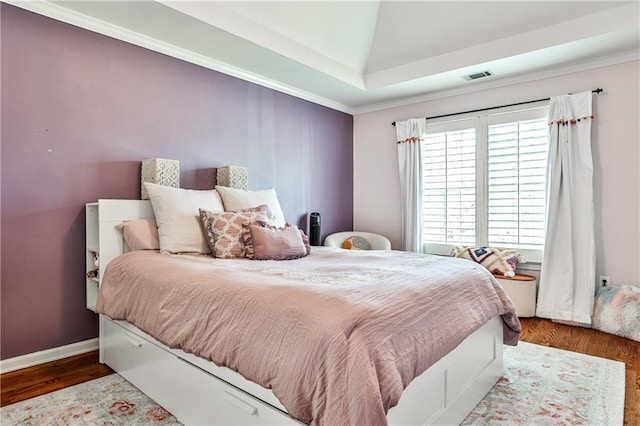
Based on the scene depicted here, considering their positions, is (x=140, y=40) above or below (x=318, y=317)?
above

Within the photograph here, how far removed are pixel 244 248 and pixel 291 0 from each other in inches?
80.6

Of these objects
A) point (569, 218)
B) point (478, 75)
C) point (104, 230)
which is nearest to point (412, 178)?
point (478, 75)

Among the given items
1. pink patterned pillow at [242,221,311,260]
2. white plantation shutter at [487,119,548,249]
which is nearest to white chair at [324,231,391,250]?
white plantation shutter at [487,119,548,249]

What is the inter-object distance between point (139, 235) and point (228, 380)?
1.40 m

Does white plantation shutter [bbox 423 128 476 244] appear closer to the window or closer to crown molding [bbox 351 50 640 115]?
the window

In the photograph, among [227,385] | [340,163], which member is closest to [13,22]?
[227,385]

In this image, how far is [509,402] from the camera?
6.55ft

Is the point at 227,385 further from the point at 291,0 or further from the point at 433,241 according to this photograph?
the point at 433,241

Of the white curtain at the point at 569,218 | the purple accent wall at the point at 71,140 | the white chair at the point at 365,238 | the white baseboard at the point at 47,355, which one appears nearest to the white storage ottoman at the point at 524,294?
the white curtain at the point at 569,218

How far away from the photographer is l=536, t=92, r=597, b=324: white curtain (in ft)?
10.9

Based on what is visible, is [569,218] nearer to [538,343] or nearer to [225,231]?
[538,343]

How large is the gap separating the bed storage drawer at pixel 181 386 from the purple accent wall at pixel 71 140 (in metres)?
0.53

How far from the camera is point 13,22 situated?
234 cm

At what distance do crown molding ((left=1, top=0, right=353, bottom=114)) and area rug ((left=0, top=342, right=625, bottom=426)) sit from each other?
237cm
